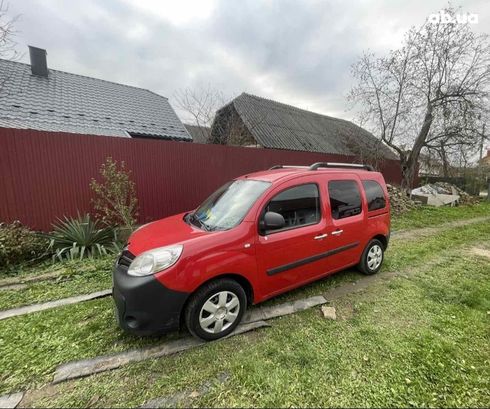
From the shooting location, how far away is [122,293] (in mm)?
2275

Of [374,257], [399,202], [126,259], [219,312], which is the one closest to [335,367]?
[219,312]

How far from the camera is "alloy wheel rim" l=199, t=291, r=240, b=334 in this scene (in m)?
2.44

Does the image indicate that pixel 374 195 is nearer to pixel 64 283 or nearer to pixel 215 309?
pixel 215 309

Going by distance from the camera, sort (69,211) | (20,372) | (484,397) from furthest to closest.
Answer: (69,211) → (20,372) → (484,397)

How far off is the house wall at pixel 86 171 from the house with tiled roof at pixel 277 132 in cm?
579

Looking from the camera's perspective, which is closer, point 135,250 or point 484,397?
point 484,397

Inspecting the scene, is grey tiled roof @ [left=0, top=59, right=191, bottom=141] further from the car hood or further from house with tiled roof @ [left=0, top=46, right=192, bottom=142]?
the car hood

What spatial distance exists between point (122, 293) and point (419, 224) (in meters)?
8.58

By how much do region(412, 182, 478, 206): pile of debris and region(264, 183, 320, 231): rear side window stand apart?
36.8 ft

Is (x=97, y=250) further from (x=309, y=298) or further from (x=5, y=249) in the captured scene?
(x=309, y=298)

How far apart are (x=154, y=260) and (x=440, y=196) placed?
1381 centimetres

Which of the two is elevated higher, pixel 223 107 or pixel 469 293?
pixel 223 107

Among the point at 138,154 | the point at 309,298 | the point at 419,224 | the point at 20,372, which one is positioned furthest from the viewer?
the point at 419,224

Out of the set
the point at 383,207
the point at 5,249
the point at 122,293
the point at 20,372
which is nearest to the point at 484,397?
the point at 383,207
